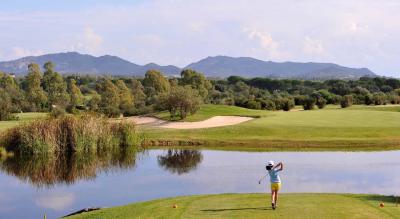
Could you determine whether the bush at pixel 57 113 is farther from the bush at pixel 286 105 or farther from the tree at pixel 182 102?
the bush at pixel 286 105

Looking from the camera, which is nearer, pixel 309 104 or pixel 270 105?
pixel 270 105

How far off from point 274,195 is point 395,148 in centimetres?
2643

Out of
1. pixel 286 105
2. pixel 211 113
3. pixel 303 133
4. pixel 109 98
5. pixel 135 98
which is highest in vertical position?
pixel 135 98

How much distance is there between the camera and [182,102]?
183 ft

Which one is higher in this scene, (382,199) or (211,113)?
(211,113)

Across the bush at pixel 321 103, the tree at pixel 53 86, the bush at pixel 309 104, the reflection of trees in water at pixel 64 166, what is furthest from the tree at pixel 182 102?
the tree at pixel 53 86

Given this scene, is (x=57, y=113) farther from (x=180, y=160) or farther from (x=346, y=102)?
(x=346, y=102)

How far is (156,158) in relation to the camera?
36.9 m

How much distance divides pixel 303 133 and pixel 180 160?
1421cm

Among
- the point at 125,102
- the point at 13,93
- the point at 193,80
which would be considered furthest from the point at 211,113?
the point at 13,93

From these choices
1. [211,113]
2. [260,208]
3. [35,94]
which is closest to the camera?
[260,208]

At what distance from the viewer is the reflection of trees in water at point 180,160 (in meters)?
32.2

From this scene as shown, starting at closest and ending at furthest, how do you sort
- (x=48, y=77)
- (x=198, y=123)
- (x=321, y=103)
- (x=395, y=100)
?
1. (x=198, y=123)
2. (x=321, y=103)
3. (x=395, y=100)
4. (x=48, y=77)

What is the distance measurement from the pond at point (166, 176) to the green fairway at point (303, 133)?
14.5ft
